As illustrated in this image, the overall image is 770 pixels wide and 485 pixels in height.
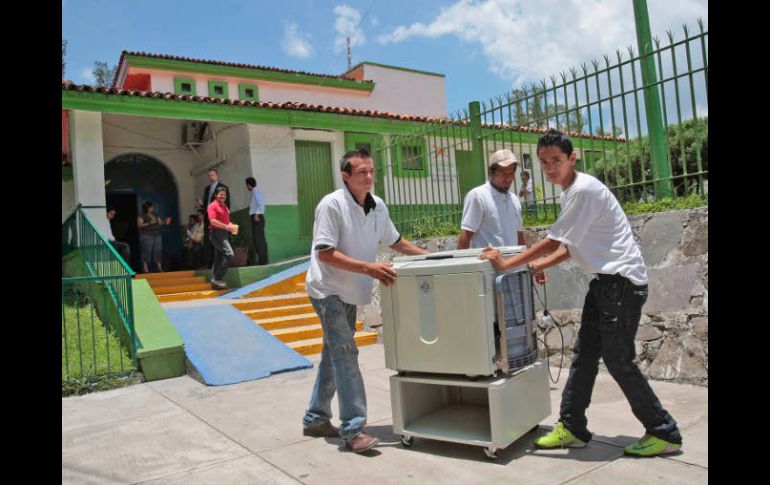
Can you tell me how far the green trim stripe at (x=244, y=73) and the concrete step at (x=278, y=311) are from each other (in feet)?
36.9

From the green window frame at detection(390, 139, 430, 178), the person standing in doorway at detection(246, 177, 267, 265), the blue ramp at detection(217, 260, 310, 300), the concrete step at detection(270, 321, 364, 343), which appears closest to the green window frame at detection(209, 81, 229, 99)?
the person standing in doorway at detection(246, 177, 267, 265)

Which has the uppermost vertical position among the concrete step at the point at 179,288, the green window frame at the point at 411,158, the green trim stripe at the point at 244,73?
the green trim stripe at the point at 244,73

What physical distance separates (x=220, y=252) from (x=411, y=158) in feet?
12.8

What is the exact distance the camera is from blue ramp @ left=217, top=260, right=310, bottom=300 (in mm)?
9523

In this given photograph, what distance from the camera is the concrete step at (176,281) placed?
10573 millimetres

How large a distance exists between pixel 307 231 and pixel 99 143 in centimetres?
439

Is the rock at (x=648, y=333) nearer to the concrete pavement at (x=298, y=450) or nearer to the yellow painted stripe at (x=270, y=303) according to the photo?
the concrete pavement at (x=298, y=450)

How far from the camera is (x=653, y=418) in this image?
10.3 ft

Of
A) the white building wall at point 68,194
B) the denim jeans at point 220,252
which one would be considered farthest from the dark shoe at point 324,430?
the white building wall at point 68,194

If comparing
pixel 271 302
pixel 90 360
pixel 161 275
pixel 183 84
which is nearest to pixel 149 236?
pixel 161 275

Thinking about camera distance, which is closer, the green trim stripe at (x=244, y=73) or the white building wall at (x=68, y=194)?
the white building wall at (x=68, y=194)
